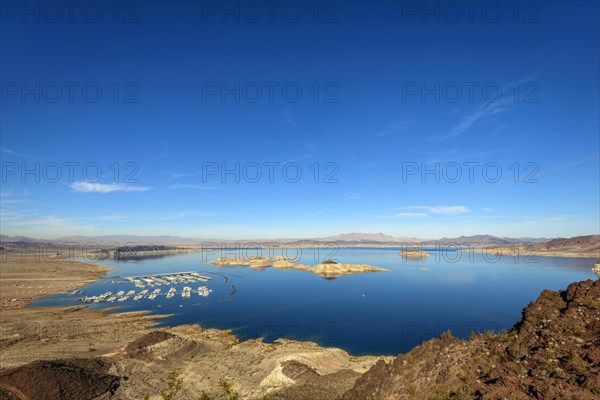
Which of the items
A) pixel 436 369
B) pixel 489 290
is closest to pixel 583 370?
pixel 436 369

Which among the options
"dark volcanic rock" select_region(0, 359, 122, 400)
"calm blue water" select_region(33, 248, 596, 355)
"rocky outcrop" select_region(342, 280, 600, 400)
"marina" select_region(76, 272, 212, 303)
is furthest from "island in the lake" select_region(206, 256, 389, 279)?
"rocky outcrop" select_region(342, 280, 600, 400)

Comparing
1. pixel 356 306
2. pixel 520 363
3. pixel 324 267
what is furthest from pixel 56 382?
pixel 324 267

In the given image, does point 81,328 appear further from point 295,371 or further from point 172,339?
point 295,371

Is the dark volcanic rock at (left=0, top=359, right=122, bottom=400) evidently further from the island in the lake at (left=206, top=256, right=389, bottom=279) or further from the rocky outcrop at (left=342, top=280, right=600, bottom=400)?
the island in the lake at (left=206, top=256, right=389, bottom=279)

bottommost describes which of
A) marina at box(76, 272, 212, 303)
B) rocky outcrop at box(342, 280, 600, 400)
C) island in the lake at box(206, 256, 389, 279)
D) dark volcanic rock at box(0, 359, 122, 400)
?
island in the lake at box(206, 256, 389, 279)

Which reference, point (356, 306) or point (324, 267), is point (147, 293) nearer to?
point (356, 306)

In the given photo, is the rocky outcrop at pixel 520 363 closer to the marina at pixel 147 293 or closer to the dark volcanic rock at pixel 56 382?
the dark volcanic rock at pixel 56 382
